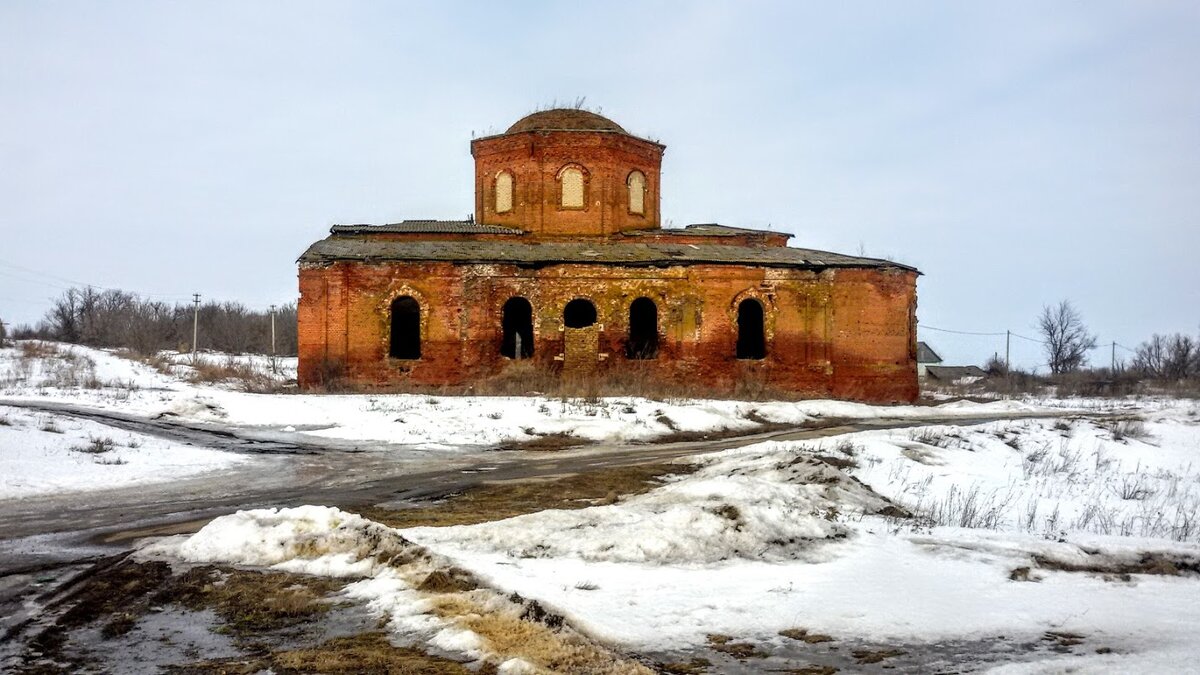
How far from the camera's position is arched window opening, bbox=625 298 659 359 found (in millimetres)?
29498

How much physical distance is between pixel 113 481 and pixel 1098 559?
10.4 m

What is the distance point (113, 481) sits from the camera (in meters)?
11.1

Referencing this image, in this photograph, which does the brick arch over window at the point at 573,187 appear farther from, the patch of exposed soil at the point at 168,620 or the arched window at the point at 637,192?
the patch of exposed soil at the point at 168,620

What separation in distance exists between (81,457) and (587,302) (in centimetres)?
1905

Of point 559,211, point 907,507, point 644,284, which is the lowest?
point 907,507

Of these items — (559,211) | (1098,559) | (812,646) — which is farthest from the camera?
(559,211)

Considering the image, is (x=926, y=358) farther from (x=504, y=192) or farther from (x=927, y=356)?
(x=504, y=192)

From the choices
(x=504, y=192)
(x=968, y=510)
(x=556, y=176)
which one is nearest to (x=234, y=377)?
(x=504, y=192)

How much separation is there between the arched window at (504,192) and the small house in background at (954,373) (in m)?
39.3

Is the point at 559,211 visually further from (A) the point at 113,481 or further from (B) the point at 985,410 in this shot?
(A) the point at 113,481

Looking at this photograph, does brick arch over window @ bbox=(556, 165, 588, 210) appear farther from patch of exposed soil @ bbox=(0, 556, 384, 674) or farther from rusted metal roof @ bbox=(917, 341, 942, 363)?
rusted metal roof @ bbox=(917, 341, 942, 363)

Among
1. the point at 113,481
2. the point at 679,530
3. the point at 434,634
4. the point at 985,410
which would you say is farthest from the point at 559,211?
the point at 434,634

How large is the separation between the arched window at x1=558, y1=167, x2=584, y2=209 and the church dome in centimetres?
150

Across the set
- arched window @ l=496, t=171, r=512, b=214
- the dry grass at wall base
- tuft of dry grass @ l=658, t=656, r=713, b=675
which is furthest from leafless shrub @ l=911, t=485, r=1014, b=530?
arched window @ l=496, t=171, r=512, b=214
